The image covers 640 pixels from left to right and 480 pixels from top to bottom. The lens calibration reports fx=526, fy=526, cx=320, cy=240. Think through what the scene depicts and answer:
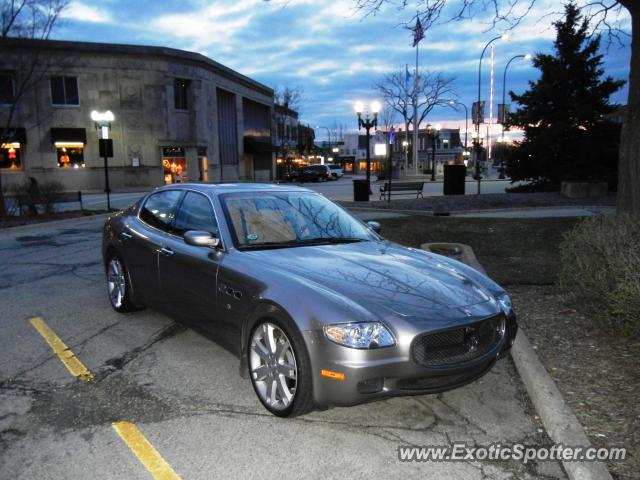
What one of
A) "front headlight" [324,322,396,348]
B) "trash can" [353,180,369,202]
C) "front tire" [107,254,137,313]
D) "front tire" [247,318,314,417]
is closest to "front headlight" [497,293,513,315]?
"front headlight" [324,322,396,348]

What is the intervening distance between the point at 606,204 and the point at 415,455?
16.8m

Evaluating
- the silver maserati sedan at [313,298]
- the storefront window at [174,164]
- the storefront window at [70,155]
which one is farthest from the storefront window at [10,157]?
the silver maserati sedan at [313,298]

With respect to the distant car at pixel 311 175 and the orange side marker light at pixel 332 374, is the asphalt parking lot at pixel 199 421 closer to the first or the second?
the orange side marker light at pixel 332 374

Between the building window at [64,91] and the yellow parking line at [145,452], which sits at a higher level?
the building window at [64,91]

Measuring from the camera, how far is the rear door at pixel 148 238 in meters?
5.20

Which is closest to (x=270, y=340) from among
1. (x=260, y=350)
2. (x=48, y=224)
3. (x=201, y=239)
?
(x=260, y=350)

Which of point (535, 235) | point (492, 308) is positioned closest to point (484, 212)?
point (535, 235)

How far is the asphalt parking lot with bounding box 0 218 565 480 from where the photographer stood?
119 inches

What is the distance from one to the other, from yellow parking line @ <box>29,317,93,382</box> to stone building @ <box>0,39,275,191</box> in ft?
96.3

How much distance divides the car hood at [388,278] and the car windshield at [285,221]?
0.20 metres

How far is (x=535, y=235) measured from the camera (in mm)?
10398

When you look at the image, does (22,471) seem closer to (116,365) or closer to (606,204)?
(116,365)

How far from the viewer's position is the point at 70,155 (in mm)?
38406

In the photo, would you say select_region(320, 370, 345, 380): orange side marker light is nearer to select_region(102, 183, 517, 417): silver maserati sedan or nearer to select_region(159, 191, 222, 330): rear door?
select_region(102, 183, 517, 417): silver maserati sedan
